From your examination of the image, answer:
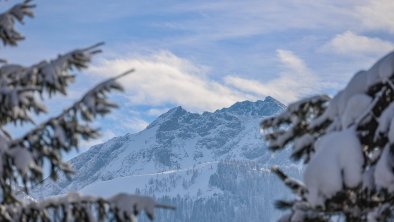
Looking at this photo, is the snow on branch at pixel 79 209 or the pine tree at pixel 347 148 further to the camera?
the snow on branch at pixel 79 209

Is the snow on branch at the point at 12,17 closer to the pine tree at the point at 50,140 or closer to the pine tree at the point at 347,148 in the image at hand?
the pine tree at the point at 50,140

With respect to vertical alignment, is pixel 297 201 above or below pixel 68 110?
below

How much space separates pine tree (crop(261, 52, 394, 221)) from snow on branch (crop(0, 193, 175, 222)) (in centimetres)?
141

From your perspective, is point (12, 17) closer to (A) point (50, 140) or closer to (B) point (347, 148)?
(A) point (50, 140)

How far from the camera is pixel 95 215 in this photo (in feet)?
19.5

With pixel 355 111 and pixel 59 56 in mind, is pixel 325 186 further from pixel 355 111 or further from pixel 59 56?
pixel 59 56

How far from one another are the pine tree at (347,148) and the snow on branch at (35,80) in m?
2.08

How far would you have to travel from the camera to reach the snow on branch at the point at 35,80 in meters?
5.63

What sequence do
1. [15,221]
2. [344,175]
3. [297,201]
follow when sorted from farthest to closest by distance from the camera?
[15,221]
[297,201]
[344,175]

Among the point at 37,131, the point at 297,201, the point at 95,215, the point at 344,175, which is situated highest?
the point at 344,175

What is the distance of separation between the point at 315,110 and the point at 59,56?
8.43 feet

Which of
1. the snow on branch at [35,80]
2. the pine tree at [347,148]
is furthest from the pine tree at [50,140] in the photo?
the pine tree at [347,148]

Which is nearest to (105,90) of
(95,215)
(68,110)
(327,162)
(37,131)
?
(68,110)

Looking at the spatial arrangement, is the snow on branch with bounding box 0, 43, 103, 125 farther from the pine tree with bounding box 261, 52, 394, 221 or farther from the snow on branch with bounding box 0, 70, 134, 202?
the pine tree with bounding box 261, 52, 394, 221
